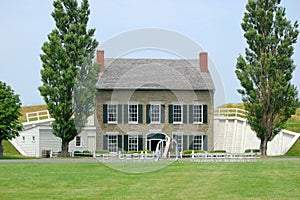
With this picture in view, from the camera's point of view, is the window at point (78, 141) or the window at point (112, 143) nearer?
the window at point (112, 143)

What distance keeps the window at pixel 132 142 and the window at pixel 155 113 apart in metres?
1.92

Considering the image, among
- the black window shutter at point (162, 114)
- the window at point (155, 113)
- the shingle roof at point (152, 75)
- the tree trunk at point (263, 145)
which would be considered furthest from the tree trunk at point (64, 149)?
the tree trunk at point (263, 145)

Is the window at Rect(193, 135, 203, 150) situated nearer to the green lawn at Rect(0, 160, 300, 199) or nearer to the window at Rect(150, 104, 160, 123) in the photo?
the window at Rect(150, 104, 160, 123)

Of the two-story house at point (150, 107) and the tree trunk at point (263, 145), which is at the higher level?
the two-story house at point (150, 107)

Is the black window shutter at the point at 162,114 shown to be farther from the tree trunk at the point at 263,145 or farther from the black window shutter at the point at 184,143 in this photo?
the tree trunk at the point at 263,145

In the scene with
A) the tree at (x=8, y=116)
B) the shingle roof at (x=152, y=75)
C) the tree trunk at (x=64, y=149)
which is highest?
the shingle roof at (x=152, y=75)

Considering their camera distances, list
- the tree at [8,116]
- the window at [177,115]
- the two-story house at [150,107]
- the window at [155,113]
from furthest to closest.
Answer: the window at [155,113]
the window at [177,115]
the two-story house at [150,107]
the tree at [8,116]

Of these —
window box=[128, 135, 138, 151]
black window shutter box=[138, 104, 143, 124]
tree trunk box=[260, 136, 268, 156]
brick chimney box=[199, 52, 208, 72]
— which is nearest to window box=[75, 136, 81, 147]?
window box=[128, 135, 138, 151]

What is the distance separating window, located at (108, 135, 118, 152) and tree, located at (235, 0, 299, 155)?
9.76m

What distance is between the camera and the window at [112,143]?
42719 millimetres

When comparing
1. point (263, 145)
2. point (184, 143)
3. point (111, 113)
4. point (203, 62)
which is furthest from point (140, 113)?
point (263, 145)

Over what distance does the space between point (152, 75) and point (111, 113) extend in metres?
4.05

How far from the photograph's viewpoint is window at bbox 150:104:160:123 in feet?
145

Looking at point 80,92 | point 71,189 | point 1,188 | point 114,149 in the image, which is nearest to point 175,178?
point 71,189
